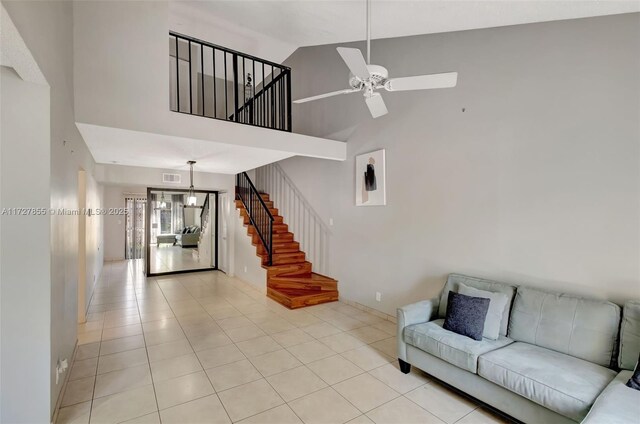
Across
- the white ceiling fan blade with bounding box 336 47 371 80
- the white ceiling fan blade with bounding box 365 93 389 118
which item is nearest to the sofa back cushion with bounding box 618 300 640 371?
the white ceiling fan blade with bounding box 365 93 389 118

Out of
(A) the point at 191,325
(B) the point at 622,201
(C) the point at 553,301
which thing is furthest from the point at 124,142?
(B) the point at 622,201

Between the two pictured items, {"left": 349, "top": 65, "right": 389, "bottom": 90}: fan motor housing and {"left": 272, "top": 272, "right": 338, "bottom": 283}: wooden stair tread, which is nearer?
{"left": 349, "top": 65, "right": 389, "bottom": 90}: fan motor housing

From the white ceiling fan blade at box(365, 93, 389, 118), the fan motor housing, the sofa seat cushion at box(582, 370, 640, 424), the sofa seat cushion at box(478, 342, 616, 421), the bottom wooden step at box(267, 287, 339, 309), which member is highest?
the fan motor housing

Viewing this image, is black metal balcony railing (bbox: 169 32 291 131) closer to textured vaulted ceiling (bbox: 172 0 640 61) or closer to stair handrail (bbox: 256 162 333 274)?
textured vaulted ceiling (bbox: 172 0 640 61)

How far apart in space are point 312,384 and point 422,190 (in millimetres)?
2599

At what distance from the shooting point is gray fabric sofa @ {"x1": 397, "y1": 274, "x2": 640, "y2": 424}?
1.93m

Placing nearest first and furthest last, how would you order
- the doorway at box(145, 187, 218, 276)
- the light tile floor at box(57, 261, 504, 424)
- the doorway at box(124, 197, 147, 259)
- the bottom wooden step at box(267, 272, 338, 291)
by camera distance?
the light tile floor at box(57, 261, 504, 424) < the bottom wooden step at box(267, 272, 338, 291) < the doorway at box(145, 187, 218, 276) < the doorway at box(124, 197, 147, 259)

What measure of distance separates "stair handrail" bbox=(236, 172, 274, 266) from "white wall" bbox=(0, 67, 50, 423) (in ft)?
12.6

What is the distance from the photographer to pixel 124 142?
361 cm

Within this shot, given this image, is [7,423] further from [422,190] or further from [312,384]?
[422,190]

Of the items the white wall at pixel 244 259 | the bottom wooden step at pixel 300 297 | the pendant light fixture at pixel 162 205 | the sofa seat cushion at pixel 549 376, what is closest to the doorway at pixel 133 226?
the pendant light fixture at pixel 162 205

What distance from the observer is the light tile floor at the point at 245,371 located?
7.95 feet

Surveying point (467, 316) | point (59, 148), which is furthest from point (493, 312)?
point (59, 148)

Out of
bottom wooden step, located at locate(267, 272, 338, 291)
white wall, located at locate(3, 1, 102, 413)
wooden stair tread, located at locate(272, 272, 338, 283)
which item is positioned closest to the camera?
white wall, located at locate(3, 1, 102, 413)
